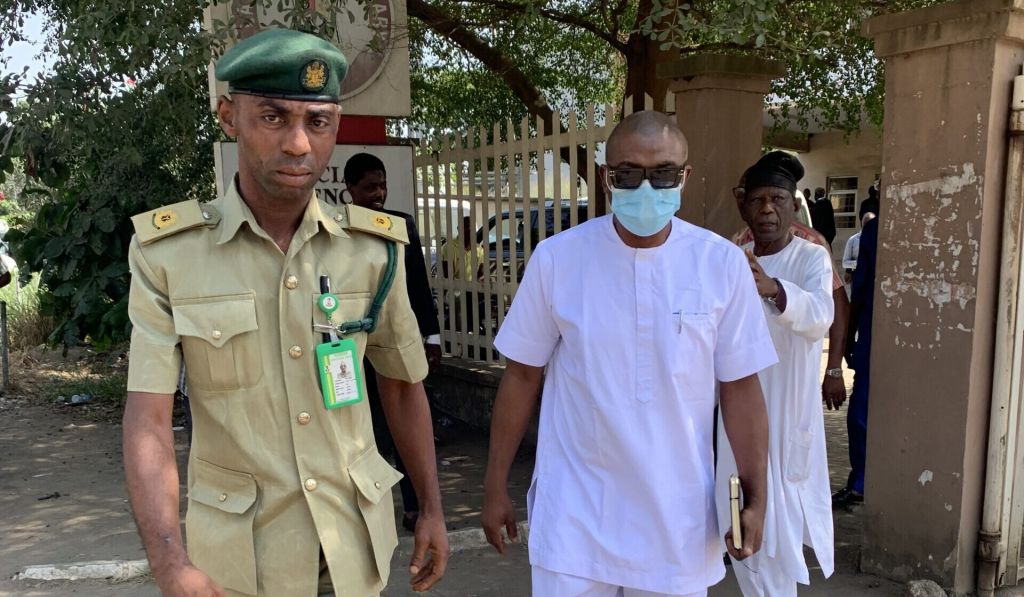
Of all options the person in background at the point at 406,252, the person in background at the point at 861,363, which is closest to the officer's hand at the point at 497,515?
the person in background at the point at 406,252

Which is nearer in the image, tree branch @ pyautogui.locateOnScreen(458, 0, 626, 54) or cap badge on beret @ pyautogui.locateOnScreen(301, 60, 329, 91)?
cap badge on beret @ pyautogui.locateOnScreen(301, 60, 329, 91)

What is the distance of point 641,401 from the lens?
218cm

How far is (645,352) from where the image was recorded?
2.19 metres

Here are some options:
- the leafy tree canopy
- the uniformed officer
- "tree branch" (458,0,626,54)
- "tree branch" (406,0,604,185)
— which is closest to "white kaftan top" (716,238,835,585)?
the leafy tree canopy

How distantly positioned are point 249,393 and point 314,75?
0.66 metres

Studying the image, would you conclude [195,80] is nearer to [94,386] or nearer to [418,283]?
[418,283]

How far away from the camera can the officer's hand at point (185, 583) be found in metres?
1.50

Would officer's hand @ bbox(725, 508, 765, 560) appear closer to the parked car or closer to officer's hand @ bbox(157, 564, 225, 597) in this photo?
officer's hand @ bbox(157, 564, 225, 597)

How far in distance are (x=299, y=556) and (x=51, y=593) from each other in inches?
109

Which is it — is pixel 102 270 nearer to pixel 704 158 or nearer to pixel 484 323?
pixel 484 323

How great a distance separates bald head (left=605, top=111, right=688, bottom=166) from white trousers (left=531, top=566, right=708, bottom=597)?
3.67 ft

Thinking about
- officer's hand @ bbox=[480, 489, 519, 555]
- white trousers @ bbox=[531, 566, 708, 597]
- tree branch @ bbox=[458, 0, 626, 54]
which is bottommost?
white trousers @ bbox=[531, 566, 708, 597]

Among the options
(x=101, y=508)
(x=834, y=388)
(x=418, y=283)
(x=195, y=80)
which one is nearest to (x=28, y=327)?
(x=101, y=508)

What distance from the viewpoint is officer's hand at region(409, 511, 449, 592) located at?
197cm
